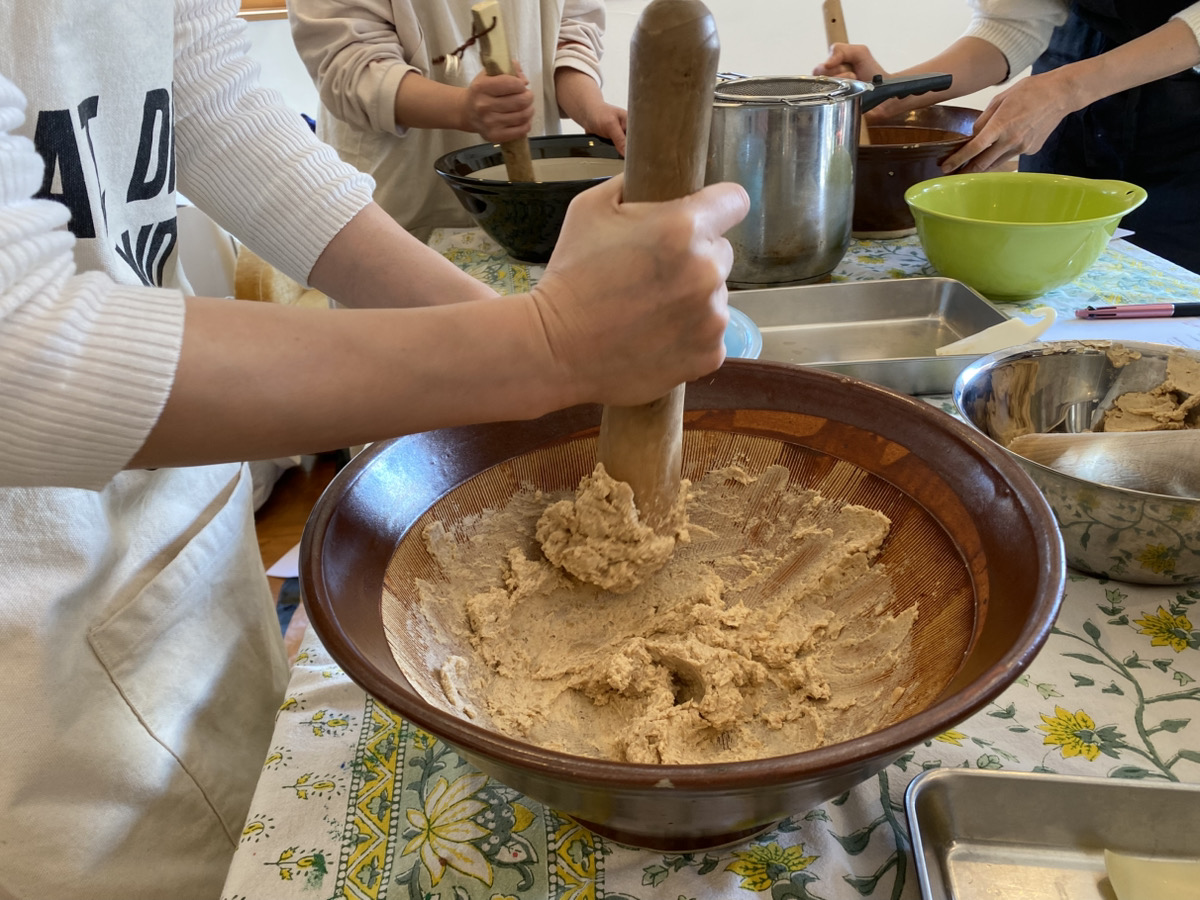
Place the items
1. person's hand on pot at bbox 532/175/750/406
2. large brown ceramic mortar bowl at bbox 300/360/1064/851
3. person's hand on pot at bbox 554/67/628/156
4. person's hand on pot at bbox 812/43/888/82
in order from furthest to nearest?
person's hand on pot at bbox 812/43/888/82 < person's hand on pot at bbox 554/67/628/156 < person's hand on pot at bbox 532/175/750/406 < large brown ceramic mortar bowl at bbox 300/360/1064/851

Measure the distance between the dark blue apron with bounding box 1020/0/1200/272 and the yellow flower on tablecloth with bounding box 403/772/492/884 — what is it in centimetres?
200

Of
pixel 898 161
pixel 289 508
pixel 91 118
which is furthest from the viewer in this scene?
pixel 289 508

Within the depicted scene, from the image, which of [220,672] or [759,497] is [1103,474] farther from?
[220,672]

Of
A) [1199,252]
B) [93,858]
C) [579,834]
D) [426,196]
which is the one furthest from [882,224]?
[93,858]

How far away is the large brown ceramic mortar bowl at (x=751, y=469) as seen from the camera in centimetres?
42

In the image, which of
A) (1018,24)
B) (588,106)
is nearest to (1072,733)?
(588,106)

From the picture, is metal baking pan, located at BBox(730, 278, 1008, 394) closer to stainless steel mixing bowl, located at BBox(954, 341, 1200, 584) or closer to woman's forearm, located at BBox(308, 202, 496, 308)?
stainless steel mixing bowl, located at BBox(954, 341, 1200, 584)

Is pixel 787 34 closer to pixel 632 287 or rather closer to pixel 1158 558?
pixel 1158 558

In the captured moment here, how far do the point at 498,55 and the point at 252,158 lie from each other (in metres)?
0.68

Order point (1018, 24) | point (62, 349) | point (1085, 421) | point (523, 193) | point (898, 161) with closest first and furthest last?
point (62, 349), point (1085, 421), point (523, 193), point (898, 161), point (1018, 24)

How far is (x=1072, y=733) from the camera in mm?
645

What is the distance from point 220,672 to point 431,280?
0.47 m

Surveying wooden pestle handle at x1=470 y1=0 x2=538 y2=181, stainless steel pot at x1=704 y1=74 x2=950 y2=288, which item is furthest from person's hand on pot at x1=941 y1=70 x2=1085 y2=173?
wooden pestle handle at x1=470 y1=0 x2=538 y2=181

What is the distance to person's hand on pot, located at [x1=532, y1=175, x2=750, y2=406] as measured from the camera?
53 centimetres
